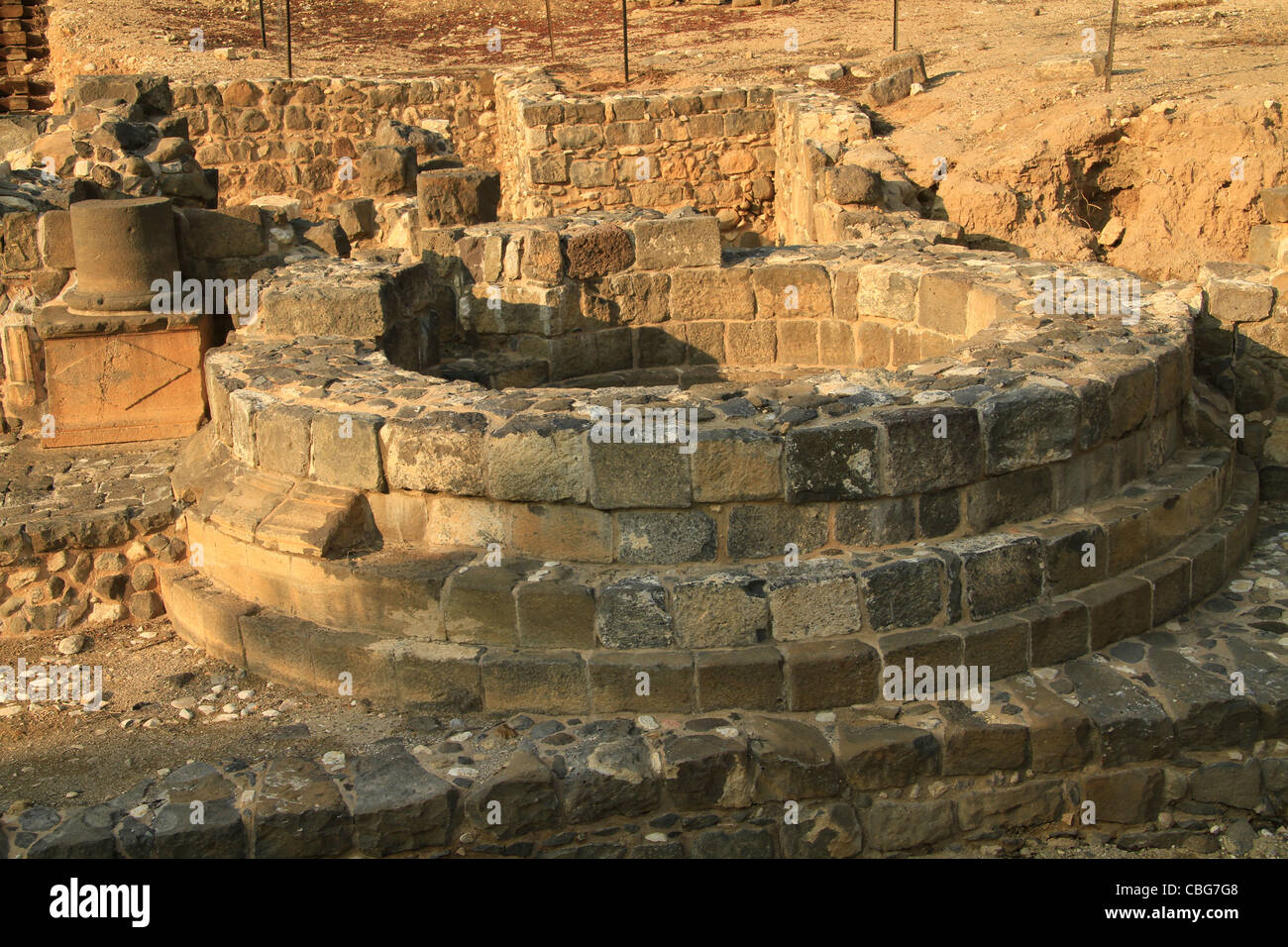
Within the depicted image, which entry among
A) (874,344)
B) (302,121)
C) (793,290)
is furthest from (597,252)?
(302,121)

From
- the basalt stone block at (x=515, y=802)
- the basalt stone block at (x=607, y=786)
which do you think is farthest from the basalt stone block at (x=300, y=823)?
the basalt stone block at (x=607, y=786)

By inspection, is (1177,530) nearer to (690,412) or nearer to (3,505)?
(690,412)

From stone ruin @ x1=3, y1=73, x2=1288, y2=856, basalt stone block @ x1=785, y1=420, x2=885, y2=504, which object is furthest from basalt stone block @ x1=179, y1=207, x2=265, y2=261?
basalt stone block @ x1=785, y1=420, x2=885, y2=504

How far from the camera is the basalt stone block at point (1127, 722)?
15.8 feet

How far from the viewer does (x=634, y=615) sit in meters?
4.82

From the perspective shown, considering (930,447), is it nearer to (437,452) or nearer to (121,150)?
(437,452)

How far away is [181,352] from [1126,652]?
16.6ft

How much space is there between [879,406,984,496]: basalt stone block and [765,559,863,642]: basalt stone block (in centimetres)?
39

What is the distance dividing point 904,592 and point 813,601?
13.3 inches

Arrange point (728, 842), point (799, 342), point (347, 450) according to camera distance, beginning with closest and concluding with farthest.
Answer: point (728, 842) → point (347, 450) → point (799, 342)

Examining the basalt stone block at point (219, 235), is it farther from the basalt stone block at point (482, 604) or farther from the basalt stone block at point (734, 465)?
the basalt stone block at point (734, 465)

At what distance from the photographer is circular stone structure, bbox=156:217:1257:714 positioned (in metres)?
4.82

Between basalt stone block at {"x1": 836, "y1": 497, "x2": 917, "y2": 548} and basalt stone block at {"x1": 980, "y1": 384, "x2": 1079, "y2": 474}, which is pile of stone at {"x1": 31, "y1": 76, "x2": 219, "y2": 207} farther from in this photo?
basalt stone block at {"x1": 980, "y1": 384, "x2": 1079, "y2": 474}

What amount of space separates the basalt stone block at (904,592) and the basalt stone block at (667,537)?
581mm
